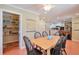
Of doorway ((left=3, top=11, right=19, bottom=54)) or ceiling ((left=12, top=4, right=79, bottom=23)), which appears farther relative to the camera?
doorway ((left=3, top=11, right=19, bottom=54))

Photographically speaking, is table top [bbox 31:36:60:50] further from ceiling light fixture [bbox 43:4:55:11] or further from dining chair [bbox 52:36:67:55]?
ceiling light fixture [bbox 43:4:55:11]

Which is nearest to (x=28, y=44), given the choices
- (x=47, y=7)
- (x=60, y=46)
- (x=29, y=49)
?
(x=29, y=49)

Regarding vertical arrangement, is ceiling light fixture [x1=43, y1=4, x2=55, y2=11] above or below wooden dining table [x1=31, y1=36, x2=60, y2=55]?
above

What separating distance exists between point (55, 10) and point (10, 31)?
3.75 ft

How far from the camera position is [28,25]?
9.20ft

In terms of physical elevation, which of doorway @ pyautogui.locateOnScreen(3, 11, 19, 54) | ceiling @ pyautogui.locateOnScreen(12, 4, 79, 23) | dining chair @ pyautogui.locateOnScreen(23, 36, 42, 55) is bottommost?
dining chair @ pyautogui.locateOnScreen(23, 36, 42, 55)

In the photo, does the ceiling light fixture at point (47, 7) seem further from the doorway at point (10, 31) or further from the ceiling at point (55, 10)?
the doorway at point (10, 31)

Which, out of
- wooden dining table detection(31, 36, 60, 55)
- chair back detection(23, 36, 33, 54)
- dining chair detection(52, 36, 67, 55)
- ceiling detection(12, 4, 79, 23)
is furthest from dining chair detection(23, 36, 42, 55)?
ceiling detection(12, 4, 79, 23)

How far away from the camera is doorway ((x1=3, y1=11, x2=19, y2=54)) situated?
2689mm

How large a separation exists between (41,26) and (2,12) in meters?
0.93

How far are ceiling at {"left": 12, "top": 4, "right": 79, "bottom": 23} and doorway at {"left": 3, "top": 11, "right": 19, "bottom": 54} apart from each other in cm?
35

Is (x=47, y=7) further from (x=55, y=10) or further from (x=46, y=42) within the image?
(x=46, y=42)
